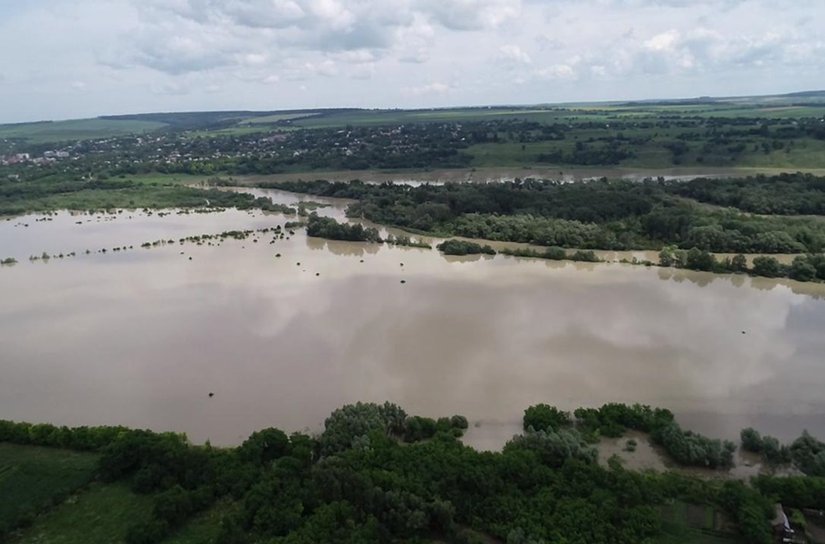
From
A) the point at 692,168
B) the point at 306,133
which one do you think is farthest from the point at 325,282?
the point at 306,133

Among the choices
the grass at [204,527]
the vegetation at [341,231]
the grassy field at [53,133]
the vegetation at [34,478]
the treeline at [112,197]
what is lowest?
the grass at [204,527]

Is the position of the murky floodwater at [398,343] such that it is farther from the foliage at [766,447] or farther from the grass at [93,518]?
the grass at [93,518]

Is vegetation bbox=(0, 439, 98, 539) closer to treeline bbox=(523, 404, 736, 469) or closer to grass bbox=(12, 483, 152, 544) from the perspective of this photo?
grass bbox=(12, 483, 152, 544)

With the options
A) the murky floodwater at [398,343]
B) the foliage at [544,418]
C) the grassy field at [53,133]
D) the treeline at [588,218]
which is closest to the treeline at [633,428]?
the foliage at [544,418]

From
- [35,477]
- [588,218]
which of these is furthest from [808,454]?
[588,218]

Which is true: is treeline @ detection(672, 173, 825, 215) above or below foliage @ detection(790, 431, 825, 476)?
above

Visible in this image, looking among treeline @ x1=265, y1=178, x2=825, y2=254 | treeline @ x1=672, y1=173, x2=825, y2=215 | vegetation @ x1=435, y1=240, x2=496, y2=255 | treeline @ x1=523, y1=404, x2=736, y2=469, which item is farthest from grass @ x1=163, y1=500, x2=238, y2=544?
treeline @ x1=672, y1=173, x2=825, y2=215
